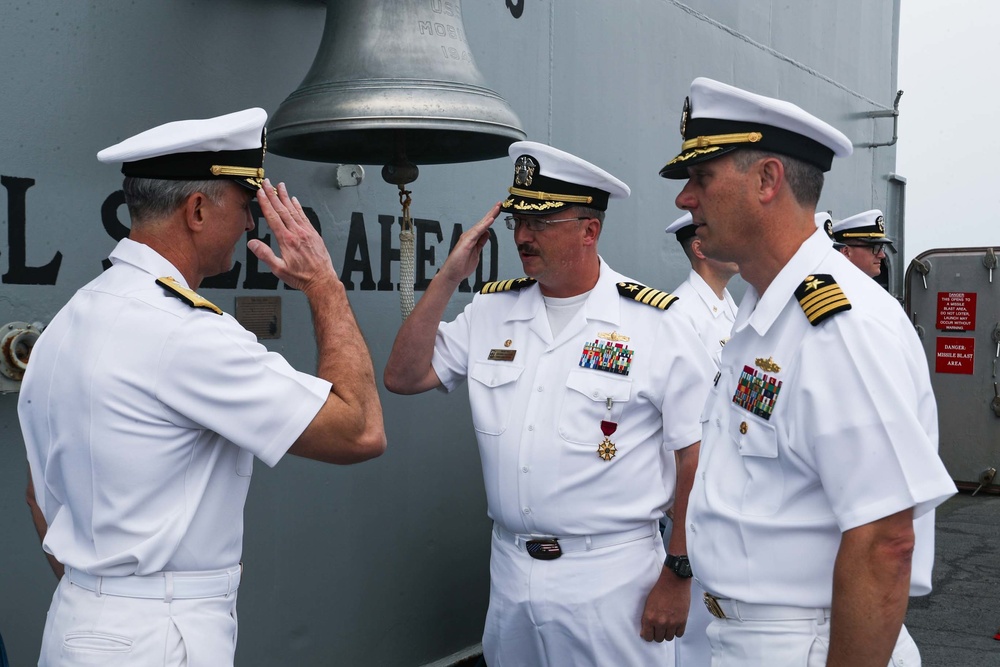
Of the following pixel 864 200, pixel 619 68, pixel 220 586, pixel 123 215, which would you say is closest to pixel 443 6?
pixel 123 215

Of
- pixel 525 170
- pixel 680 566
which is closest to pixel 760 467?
pixel 680 566

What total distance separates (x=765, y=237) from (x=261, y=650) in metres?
2.04

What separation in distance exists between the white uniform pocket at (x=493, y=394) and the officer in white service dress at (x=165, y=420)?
845mm

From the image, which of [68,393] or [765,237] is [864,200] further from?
[68,393]

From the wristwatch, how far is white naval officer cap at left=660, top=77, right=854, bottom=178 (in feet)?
3.58

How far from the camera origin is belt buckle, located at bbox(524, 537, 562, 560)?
100 inches

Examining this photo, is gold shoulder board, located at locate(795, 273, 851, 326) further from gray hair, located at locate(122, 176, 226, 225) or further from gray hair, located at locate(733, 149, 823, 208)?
gray hair, located at locate(122, 176, 226, 225)

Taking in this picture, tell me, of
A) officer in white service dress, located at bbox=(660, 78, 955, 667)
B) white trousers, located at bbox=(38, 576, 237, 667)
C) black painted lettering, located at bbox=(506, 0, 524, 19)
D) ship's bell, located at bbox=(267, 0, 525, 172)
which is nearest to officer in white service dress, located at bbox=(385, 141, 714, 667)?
ship's bell, located at bbox=(267, 0, 525, 172)

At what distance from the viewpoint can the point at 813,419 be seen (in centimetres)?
158

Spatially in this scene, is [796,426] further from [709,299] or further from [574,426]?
[709,299]

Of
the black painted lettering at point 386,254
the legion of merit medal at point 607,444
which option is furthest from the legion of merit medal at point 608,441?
the black painted lettering at point 386,254

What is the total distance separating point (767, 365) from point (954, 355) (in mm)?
7404

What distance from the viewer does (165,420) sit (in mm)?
1701

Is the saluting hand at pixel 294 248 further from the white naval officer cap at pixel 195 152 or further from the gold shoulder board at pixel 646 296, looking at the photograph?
the gold shoulder board at pixel 646 296
